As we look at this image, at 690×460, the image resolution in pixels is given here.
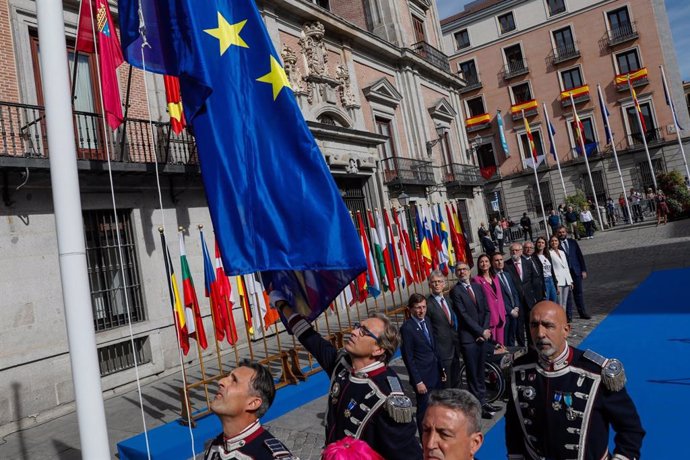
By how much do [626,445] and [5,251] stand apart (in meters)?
10.0

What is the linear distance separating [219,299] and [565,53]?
41094 mm

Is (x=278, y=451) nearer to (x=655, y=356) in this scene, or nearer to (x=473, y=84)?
(x=655, y=356)

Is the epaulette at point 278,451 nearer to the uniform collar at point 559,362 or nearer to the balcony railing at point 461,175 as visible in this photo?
the uniform collar at point 559,362

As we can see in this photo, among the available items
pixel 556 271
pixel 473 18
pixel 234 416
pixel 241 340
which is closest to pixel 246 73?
pixel 234 416

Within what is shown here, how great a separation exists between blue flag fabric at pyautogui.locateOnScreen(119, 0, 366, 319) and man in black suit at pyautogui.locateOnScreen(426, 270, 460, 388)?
2.83 meters

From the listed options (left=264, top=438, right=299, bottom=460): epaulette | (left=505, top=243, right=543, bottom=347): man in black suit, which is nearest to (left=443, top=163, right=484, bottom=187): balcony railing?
(left=505, top=243, right=543, bottom=347): man in black suit

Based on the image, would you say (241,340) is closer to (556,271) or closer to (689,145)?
(556,271)

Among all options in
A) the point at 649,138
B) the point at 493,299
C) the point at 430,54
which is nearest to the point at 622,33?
the point at 649,138

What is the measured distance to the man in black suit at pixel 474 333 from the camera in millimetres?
6105

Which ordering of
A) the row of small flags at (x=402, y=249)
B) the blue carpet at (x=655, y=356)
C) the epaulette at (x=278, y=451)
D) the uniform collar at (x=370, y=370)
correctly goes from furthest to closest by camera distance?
the row of small flags at (x=402, y=249) → the blue carpet at (x=655, y=356) → the uniform collar at (x=370, y=370) → the epaulette at (x=278, y=451)

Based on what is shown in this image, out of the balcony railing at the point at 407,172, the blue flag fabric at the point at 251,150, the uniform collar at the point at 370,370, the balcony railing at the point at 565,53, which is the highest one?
the balcony railing at the point at 565,53

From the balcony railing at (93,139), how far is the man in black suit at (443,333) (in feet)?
16.6

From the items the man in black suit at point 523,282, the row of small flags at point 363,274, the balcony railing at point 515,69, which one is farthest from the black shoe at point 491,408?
the balcony railing at point 515,69

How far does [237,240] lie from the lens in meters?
3.18
